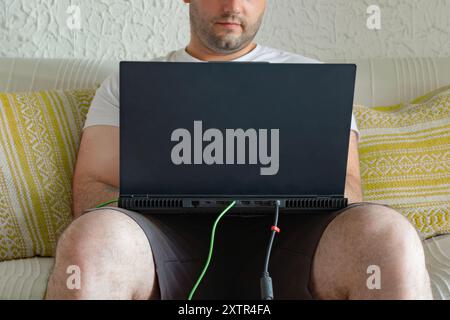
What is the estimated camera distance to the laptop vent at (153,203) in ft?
3.66

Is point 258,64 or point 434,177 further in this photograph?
point 434,177

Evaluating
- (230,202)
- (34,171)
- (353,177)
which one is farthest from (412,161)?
(34,171)

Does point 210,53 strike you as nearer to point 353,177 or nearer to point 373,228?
point 353,177

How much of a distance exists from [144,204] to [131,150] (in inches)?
3.7

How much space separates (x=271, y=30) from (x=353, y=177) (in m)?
0.81

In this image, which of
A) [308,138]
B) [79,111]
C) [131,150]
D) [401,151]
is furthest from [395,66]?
[131,150]

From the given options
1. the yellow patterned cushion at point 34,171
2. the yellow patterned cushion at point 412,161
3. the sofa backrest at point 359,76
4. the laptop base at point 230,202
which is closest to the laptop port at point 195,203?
the laptop base at point 230,202

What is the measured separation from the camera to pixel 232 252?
1.27m

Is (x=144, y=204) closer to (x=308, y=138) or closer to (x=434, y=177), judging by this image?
(x=308, y=138)

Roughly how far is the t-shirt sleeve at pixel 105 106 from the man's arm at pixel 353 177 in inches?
22.1

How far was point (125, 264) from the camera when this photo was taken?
42.5 inches

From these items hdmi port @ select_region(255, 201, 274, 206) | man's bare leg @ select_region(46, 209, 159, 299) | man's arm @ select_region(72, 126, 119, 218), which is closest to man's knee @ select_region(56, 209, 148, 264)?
man's bare leg @ select_region(46, 209, 159, 299)

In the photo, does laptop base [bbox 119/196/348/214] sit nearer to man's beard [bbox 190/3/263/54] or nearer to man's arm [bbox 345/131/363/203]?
man's arm [bbox 345/131/363/203]

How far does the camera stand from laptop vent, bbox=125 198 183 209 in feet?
3.66
